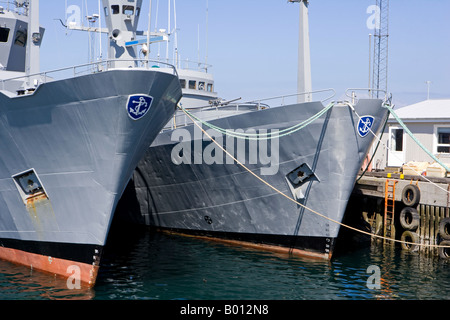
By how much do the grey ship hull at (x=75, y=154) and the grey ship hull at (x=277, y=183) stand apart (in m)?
3.54

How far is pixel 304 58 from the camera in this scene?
1435cm

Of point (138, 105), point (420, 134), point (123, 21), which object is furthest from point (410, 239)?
point (123, 21)

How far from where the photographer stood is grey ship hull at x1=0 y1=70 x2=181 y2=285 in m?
10.6

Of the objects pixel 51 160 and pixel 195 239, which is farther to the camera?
pixel 195 239

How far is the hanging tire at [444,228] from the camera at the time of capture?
15.1m

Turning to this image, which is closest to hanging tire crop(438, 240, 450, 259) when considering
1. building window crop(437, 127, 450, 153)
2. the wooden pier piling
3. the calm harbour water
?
the wooden pier piling

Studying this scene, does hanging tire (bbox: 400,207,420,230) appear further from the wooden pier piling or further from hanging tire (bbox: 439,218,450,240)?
hanging tire (bbox: 439,218,450,240)

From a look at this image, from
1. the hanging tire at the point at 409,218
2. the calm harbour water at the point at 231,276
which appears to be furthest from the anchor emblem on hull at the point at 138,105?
the hanging tire at the point at 409,218

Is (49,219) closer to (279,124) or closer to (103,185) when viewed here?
(103,185)

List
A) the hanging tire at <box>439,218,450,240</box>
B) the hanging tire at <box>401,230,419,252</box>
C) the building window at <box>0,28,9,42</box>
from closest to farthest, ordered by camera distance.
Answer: the hanging tire at <box>439,218,450,240</box>
the hanging tire at <box>401,230,419,252</box>
the building window at <box>0,28,9,42</box>

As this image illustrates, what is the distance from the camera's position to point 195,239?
16.6m

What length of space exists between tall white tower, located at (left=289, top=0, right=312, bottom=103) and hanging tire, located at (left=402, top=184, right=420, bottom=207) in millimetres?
4696

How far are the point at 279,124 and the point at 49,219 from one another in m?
6.27
